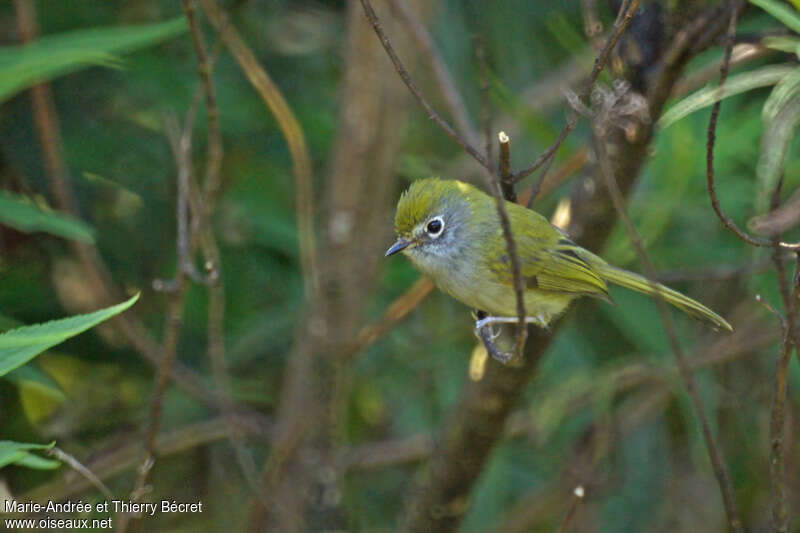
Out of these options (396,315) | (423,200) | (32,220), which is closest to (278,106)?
(423,200)

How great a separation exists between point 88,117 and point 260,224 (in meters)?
0.69

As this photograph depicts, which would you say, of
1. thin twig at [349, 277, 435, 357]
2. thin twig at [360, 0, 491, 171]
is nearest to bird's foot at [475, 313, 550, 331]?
thin twig at [349, 277, 435, 357]

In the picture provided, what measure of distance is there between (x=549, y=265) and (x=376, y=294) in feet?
3.50

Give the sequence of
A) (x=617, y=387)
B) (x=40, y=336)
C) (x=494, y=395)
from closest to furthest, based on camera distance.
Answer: (x=40, y=336)
(x=494, y=395)
(x=617, y=387)

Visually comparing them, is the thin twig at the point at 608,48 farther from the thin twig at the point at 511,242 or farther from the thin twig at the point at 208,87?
the thin twig at the point at 208,87

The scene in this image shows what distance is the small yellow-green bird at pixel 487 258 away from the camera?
2.70m

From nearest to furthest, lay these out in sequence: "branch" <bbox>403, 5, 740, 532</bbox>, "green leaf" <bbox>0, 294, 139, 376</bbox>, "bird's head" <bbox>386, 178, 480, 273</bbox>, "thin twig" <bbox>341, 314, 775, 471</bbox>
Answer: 1. "green leaf" <bbox>0, 294, 139, 376</bbox>
2. "branch" <bbox>403, 5, 740, 532</bbox>
3. "bird's head" <bbox>386, 178, 480, 273</bbox>
4. "thin twig" <bbox>341, 314, 775, 471</bbox>

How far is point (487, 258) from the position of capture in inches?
111

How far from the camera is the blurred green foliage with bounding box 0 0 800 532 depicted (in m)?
3.00

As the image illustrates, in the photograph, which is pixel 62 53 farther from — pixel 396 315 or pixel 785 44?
pixel 785 44

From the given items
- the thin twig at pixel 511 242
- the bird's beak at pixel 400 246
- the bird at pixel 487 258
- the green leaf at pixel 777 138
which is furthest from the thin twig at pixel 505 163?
the bird's beak at pixel 400 246

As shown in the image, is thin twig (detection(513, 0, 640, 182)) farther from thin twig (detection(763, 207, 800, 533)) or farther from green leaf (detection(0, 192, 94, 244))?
green leaf (detection(0, 192, 94, 244))

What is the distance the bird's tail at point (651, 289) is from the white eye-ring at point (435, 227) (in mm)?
482

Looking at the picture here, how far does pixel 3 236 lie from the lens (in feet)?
9.61
